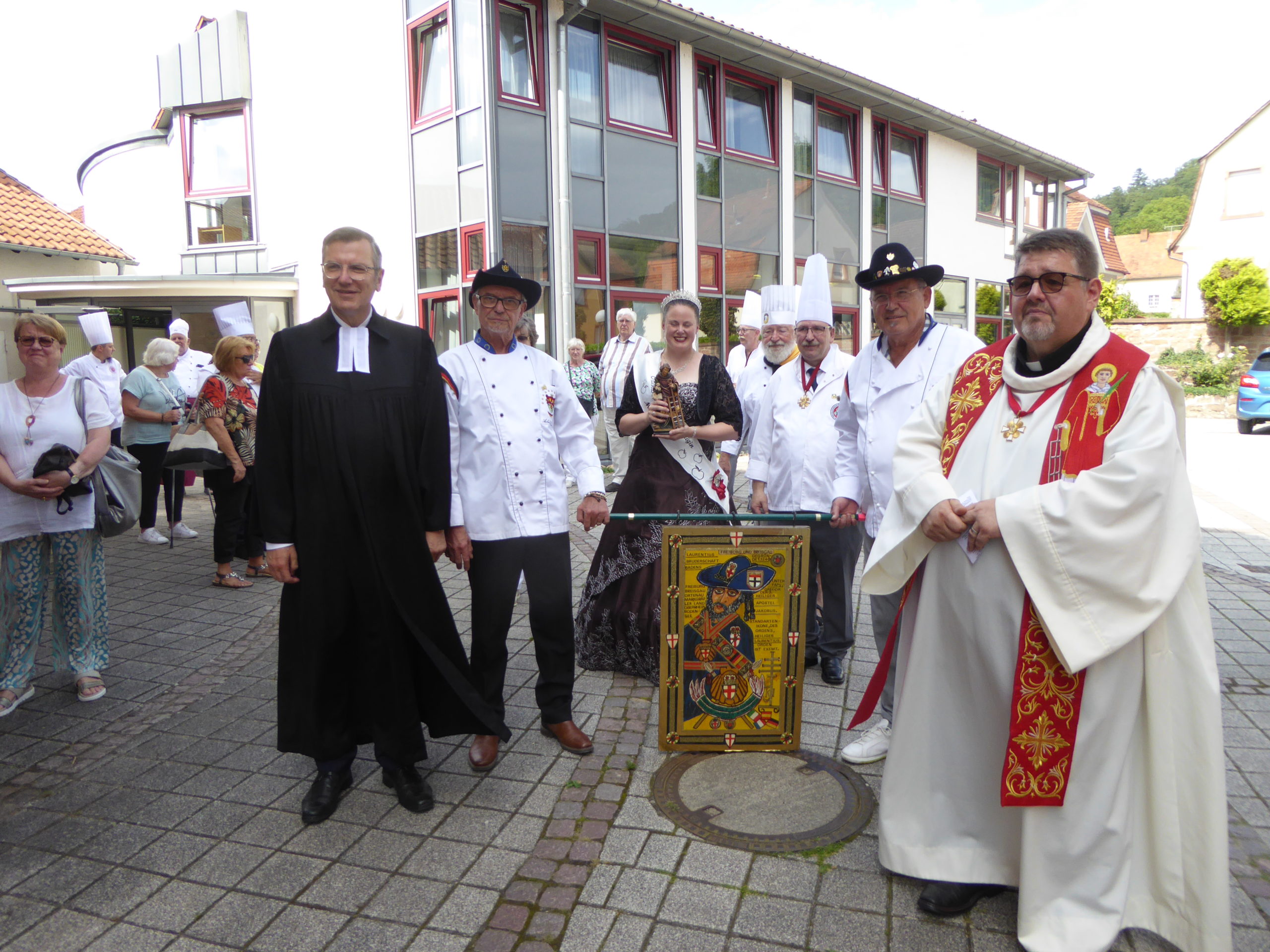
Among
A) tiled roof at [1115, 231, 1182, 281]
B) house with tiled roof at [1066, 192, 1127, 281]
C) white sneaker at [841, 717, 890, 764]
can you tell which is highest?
tiled roof at [1115, 231, 1182, 281]

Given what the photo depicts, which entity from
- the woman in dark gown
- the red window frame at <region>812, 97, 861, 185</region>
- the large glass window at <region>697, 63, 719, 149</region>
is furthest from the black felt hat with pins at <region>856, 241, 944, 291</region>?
the red window frame at <region>812, 97, 861, 185</region>

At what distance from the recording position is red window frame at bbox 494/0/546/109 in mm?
12336

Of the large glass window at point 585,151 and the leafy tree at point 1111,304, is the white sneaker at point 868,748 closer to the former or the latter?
the large glass window at point 585,151

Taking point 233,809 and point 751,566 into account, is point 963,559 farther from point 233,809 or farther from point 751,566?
point 233,809

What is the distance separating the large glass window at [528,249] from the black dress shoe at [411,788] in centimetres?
1007

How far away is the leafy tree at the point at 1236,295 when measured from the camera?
988 inches

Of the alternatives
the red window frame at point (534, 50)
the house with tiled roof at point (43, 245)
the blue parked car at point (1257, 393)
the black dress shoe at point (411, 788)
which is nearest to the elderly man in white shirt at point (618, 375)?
the red window frame at point (534, 50)

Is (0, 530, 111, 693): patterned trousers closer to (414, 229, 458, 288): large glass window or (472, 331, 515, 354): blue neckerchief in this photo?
(472, 331, 515, 354): blue neckerchief

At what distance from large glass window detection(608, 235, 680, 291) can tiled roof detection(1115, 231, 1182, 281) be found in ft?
160

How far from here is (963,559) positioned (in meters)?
2.47

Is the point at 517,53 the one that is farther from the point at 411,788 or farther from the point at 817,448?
the point at 411,788

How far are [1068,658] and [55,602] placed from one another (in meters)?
4.52

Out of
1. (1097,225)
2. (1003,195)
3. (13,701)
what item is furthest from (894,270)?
(1097,225)

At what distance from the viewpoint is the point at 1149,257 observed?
178 feet
